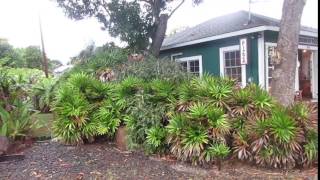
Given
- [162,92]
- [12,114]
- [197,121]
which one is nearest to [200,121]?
[197,121]

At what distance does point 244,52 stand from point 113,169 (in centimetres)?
740

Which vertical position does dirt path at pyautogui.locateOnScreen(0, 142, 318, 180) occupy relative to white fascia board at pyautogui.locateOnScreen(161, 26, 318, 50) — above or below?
below

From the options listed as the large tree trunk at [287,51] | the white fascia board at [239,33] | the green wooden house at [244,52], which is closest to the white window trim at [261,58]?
the green wooden house at [244,52]

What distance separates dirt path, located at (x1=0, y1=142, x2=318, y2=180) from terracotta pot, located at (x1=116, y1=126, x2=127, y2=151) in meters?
0.35

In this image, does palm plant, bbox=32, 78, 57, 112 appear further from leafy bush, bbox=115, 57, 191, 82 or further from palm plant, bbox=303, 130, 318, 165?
palm plant, bbox=303, 130, 318, 165

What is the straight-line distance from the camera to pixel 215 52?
43.5 ft

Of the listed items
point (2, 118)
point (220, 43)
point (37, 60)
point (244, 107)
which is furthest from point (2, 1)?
point (244, 107)

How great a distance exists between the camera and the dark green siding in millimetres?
11781

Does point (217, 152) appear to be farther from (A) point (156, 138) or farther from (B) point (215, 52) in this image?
(B) point (215, 52)

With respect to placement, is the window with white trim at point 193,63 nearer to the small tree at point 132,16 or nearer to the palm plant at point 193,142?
the small tree at point 132,16

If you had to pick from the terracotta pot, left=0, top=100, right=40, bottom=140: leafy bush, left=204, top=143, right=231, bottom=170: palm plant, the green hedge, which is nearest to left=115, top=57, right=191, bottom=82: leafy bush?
the green hedge

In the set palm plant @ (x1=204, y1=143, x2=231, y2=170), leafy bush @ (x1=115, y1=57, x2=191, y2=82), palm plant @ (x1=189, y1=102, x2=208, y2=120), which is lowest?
palm plant @ (x1=204, y1=143, x2=231, y2=170)

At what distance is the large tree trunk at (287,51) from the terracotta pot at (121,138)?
3634mm

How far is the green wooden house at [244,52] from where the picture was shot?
38.4 ft
